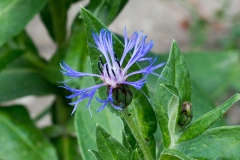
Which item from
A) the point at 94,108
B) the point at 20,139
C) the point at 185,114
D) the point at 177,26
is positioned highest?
the point at 185,114

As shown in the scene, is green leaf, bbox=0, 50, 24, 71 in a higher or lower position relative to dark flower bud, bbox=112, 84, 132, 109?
lower

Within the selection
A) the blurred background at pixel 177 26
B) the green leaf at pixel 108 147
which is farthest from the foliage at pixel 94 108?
the blurred background at pixel 177 26

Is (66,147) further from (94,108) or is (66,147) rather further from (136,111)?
(136,111)

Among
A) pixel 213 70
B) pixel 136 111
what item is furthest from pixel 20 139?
pixel 213 70

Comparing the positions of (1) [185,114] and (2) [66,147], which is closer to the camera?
(1) [185,114]

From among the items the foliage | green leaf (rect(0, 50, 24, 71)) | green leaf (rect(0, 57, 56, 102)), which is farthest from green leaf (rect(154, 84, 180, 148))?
green leaf (rect(0, 57, 56, 102))

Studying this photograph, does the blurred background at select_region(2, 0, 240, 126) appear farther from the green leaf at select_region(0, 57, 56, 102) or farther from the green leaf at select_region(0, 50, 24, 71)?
the green leaf at select_region(0, 50, 24, 71)

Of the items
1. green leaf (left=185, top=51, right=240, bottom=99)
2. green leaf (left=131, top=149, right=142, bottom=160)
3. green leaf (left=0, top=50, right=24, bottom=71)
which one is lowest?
green leaf (left=185, top=51, right=240, bottom=99)

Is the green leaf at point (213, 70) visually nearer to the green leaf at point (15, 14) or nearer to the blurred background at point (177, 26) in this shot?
the blurred background at point (177, 26)
